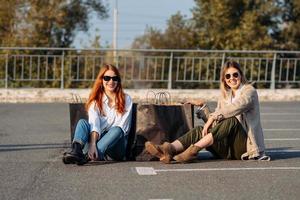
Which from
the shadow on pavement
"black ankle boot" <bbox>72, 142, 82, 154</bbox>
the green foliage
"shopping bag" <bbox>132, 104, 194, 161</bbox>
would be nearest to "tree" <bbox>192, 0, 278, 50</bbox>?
the green foliage

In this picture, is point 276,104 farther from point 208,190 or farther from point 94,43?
point 208,190

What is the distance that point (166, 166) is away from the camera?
8039 millimetres

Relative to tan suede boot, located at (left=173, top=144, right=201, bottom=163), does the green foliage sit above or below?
above

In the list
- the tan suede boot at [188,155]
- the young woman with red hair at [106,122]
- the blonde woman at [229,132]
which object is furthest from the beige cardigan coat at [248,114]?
the young woman with red hair at [106,122]

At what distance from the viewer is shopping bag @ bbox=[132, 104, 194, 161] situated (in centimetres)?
845

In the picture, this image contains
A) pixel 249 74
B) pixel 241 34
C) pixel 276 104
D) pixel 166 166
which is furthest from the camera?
pixel 241 34

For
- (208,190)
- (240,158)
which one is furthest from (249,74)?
(208,190)

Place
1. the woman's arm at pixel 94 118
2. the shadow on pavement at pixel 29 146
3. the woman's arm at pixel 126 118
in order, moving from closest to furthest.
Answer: the woman's arm at pixel 94 118 < the woman's arm at pixel 126 118 < the shadow on pavement at pixel 29 146

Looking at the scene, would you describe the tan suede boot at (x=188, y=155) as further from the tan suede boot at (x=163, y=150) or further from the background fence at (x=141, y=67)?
the background fence at (x=141, y=67)

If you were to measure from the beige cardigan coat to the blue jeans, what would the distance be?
115 centimetres

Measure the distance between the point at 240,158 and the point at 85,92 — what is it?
10.7m

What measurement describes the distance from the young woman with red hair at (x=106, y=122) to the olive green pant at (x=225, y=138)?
0.75 metres

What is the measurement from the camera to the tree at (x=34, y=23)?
80.8 feet

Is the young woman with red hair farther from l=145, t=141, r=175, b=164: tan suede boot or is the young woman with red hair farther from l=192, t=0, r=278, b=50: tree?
l=192, t=0, r=278, b=50: tree
